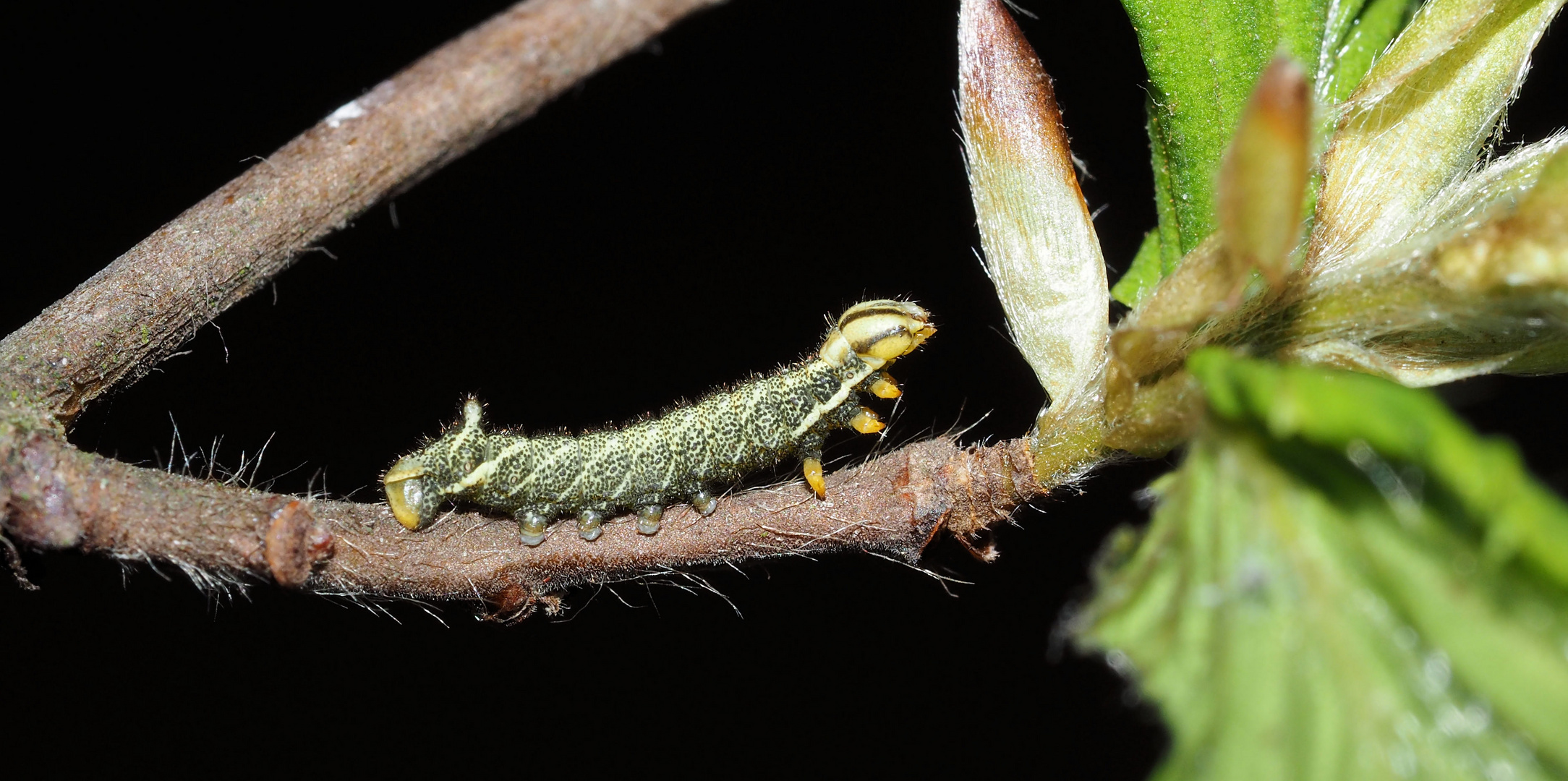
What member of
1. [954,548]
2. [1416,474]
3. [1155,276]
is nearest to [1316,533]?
[1416,474]

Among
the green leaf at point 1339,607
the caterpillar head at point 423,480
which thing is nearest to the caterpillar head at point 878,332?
the caterpillar head at point 423,480

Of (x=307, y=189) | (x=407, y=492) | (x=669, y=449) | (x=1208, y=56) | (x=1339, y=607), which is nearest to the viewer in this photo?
(x=1339, y=607)

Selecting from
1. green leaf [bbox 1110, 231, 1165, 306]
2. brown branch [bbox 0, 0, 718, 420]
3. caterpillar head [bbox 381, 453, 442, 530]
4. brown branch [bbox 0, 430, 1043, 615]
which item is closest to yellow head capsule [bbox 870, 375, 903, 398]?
brown branch [bbox 0, 430, 1043, 615]

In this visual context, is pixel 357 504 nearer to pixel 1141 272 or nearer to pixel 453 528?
pixel 453 528

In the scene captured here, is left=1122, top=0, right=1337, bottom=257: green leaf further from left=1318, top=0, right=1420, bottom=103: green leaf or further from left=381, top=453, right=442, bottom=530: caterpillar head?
left=381, top=453, right=442, bottom=530: caterpillar head

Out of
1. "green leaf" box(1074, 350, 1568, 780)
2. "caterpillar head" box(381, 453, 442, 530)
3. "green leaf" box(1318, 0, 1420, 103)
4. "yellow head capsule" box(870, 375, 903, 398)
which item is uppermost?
"caterpillar head" box(381, 453, 442, 530)

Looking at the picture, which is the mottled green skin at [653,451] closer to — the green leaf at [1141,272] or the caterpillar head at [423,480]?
the caterpillar head at [423,480]

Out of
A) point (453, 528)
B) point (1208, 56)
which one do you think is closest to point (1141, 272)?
point (1208, 56)
